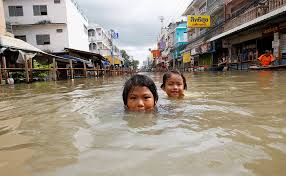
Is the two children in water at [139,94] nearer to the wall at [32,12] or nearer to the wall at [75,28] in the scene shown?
the wall at [75,28]

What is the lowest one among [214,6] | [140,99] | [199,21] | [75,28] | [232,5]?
[140,99]

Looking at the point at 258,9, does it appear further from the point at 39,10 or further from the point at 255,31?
the point at 39,10

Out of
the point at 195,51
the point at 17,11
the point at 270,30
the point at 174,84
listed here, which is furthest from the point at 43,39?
the point at 174,84

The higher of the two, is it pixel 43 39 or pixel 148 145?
pixel 43 39

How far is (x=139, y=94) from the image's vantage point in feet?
11.2

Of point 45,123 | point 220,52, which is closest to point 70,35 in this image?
point 220,52

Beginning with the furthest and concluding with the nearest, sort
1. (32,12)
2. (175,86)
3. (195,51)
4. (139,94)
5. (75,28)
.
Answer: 1. (195,51)
2. (75,28)
3. (32,12)
4. (175,86)
5. (139,94)

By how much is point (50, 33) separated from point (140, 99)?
28156mm

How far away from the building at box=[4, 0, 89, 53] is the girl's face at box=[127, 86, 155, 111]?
2712 centimetres

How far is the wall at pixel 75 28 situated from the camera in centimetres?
3015

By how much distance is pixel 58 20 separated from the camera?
95.5 ft

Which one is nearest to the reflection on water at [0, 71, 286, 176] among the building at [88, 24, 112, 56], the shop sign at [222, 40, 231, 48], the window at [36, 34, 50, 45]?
the shop sign at [222, 40, 231, 48]

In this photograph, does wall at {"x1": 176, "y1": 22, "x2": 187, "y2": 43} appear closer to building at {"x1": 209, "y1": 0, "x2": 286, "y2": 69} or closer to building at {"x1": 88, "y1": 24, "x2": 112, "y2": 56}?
building at {"x1": 88, "y1": 24, "x2": 112, "y2": 56}

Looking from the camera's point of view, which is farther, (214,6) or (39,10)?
(39,10)
